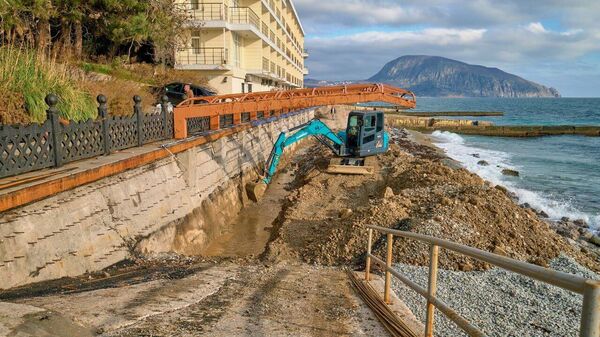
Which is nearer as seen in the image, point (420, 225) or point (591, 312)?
point (591, 312)

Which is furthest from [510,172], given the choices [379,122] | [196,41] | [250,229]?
[196,41]

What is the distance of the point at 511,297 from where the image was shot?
22.0 ft

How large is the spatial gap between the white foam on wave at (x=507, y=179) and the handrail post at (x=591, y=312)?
1614 cm

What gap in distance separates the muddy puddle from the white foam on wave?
10987mm

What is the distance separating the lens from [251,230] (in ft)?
42.4

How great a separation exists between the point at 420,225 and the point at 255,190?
7.47 m

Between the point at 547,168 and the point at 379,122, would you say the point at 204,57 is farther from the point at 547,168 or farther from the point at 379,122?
the point at 547,168

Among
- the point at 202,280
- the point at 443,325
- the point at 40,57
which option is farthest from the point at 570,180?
the point at 40,57

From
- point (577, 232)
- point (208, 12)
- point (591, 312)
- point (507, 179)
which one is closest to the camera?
point (591, 312)

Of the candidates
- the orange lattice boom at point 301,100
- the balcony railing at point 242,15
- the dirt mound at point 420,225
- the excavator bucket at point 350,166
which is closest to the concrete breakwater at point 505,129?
the balcony railing at point 242,15

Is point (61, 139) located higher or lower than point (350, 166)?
higher

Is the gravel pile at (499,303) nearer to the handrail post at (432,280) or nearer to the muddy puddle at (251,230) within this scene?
the handrail post at (432,280)

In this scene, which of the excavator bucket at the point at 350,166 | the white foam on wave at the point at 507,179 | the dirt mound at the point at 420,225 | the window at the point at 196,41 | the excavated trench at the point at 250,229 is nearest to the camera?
the dirt mound at the point at 420,225

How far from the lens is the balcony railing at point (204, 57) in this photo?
27453mm
